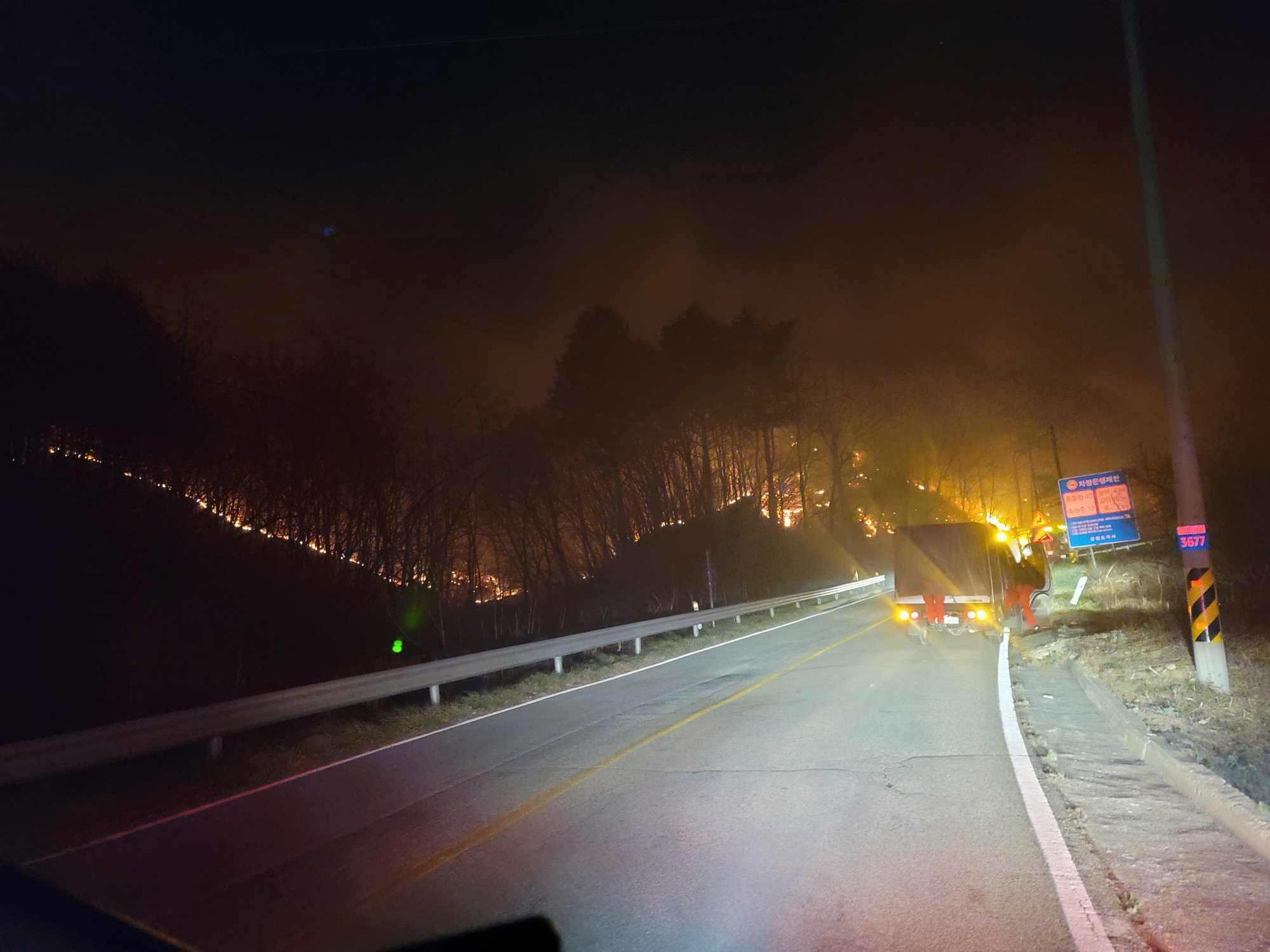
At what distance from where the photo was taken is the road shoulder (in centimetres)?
399

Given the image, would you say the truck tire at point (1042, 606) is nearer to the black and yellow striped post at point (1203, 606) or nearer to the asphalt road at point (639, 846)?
the black and yellow striped post at point (1203, 606)

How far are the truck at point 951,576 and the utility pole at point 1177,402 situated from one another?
782 cm

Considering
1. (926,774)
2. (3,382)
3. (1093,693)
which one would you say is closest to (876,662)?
(1093,693)

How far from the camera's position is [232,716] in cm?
998

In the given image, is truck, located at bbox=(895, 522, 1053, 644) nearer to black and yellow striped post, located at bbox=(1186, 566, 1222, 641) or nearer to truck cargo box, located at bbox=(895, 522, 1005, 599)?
truck cargo box, located at bbox=(895, 522, 1005, 599)

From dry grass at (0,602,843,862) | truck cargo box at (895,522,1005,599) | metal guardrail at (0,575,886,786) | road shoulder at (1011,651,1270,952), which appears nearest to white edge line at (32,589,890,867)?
dry grass at (0,602,843,862)

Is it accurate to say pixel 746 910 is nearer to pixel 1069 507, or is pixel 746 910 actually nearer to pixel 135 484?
pixel 135 484

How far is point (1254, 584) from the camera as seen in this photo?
20.5 meters

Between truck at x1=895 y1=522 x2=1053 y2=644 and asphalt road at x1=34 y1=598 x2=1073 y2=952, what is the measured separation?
29.1 feet

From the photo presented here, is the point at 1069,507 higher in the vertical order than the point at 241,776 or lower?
higher

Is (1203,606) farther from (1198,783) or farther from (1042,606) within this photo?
(1042,606)

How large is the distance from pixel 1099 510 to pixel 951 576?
1151 centimetres

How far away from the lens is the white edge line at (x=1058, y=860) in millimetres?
3968

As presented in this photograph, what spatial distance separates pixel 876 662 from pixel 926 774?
28.7 ft
